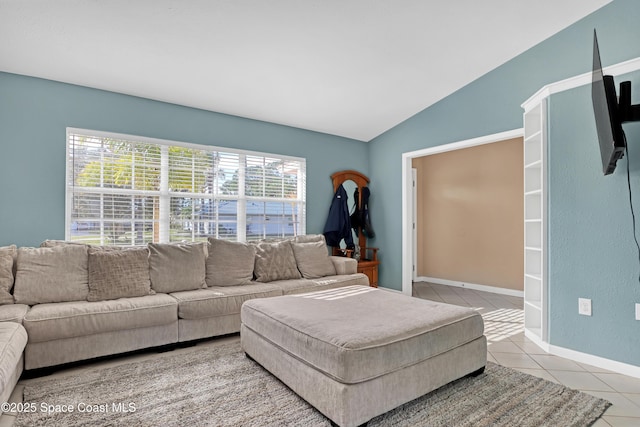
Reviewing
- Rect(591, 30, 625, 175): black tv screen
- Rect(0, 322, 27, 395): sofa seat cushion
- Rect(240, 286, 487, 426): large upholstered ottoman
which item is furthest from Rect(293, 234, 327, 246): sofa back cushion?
Rect(591, 30, 625, 175): black tv screen

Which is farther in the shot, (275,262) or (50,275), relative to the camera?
(275,262)

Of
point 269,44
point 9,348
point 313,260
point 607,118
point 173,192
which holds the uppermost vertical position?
point 269,44

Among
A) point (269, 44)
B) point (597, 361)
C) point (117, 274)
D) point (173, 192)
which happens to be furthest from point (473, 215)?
point (117, 274)

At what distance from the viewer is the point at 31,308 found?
2545 mm

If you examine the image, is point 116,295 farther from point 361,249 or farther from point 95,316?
point 361,249

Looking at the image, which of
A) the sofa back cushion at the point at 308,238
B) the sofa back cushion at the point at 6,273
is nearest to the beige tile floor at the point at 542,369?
the sofa back cushion at the point at 6,273

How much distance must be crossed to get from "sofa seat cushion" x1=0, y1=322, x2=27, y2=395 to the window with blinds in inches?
54.6

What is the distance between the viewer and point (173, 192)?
12.9 ft

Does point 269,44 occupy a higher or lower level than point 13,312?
higher

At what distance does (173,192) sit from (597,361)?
4246 millimetres

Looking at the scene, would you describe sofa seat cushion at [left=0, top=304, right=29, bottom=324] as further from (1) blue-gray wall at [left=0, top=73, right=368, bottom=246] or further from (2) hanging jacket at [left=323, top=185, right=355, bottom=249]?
(2) hanging jacket at [left=323, top=185, right=355, bottom=249]

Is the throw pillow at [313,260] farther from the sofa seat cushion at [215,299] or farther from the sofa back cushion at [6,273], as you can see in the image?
the sofa back cushion at [6,273]

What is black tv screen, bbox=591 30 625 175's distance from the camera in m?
2.11

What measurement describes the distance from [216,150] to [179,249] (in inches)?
54.6
